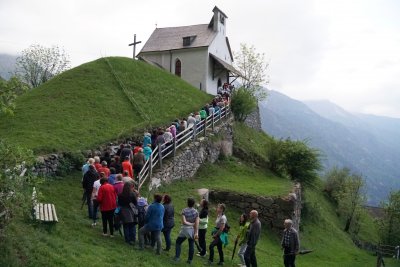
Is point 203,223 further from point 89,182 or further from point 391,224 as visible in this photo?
point 391,224

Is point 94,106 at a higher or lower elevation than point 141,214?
higher

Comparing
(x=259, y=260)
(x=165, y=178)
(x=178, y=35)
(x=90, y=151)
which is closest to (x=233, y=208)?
(x=165, y=178)

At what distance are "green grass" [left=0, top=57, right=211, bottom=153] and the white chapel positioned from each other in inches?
266

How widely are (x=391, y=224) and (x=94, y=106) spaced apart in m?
31.8

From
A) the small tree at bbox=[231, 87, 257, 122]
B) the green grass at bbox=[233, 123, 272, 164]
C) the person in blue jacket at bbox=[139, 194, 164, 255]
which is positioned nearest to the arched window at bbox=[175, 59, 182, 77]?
the small tree at bbox=[231, 87, 257, 122]

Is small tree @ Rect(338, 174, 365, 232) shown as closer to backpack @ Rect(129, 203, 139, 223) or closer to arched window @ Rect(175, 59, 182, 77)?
arched window @ Rect(175, 59, 182, 77)

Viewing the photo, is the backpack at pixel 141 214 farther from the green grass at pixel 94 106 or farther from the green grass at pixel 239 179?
the green grass at pixel 239 179

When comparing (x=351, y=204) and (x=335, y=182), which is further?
(x=335, y=182)

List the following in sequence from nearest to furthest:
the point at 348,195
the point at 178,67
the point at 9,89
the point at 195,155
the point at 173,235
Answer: the point at 9,89, the point at 173,235, the point at 195,155, the point at 348,195, the point at 178,67

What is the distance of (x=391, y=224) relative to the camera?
4378 centimetres

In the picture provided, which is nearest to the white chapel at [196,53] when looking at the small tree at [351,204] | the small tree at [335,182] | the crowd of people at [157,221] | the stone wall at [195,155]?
the stone wall at [195,155]

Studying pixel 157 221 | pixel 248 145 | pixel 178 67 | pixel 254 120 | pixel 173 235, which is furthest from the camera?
pixel 254 120

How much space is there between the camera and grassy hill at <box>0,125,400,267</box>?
10.6 meters

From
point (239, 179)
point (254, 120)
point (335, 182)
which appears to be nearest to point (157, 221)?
point (239, 179)
